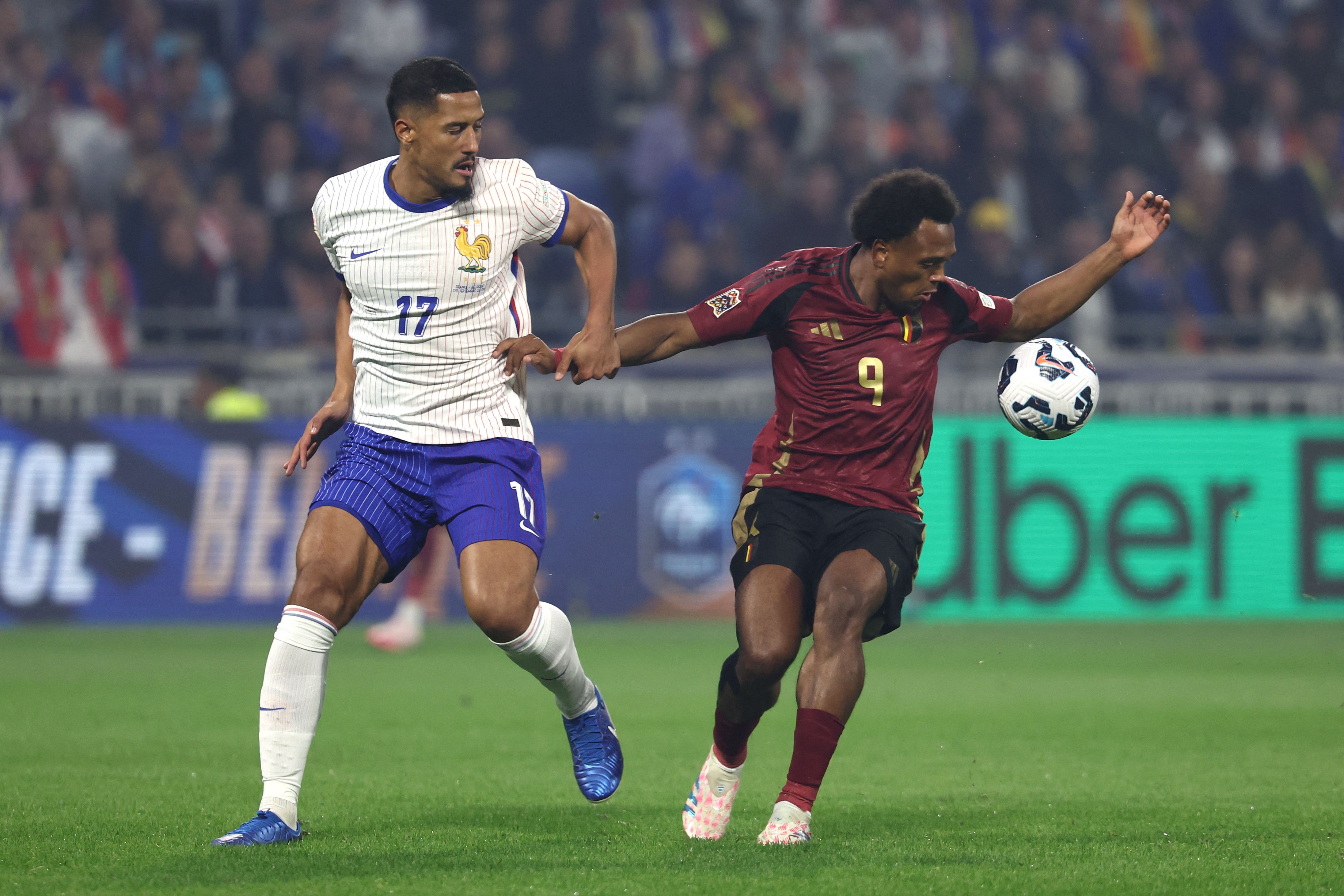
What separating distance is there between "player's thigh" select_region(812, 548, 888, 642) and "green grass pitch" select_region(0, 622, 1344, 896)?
64 centimetres

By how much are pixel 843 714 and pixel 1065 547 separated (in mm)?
8739

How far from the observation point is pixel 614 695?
9375mm

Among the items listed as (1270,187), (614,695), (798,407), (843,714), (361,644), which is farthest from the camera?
(1270,187)

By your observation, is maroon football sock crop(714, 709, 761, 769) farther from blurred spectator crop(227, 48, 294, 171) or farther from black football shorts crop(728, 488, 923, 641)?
blurred spectator crop(227, 48, 294, 171)

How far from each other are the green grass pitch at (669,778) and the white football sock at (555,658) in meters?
0.39

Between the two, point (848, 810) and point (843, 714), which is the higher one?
point (843, 714)

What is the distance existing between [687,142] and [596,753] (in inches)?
504

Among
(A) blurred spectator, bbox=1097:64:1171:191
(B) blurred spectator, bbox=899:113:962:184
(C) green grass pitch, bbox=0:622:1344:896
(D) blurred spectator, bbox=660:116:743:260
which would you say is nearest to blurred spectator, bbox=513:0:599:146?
(D) blurred spectator, bbox=660:116:743:260

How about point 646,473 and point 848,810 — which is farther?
point 646,473

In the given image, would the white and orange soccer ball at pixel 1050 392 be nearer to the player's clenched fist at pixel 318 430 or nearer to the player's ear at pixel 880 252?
the player's ear at pixel 880 252

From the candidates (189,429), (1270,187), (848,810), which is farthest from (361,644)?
(1270,187)

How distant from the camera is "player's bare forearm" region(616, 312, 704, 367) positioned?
5434mm

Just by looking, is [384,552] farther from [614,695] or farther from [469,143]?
[614,695]

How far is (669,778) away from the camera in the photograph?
6598 mm
